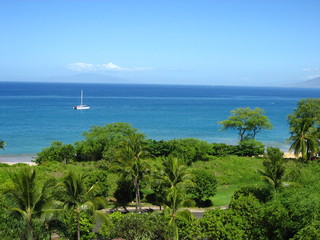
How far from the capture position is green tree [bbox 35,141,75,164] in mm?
49750

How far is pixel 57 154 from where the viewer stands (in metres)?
50.2

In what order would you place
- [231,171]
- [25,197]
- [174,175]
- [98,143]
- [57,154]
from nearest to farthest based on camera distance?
[25,197] < [174,175] < [231,171] < [57,154] < [98,143]

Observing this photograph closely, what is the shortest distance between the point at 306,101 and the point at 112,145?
4122cm

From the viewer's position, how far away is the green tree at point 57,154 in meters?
49.8

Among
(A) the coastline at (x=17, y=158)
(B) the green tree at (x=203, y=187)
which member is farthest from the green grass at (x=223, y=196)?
(A) the coastline at (x=17, y=158)

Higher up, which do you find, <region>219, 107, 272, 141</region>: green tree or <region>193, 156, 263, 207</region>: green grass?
<region>219, 107, 272, 141</region>: green tree

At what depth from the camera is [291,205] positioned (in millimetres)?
24891

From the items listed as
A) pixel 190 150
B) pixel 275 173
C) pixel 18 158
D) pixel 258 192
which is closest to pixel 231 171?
pixel 190 150

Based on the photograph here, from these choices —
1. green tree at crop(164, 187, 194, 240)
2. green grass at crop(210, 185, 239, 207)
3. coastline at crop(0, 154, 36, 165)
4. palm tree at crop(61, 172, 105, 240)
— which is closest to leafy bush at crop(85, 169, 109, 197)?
green tree at crop(164, 187, 194, 240)

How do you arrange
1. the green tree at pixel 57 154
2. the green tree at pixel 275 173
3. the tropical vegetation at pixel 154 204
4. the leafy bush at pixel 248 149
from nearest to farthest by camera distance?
1. the tropical vegetation at pixel 154 204
2. the green tree at pixel 275 173
3. the green tree at pixel 57 154
4. the leafy bush at pixel 248 149

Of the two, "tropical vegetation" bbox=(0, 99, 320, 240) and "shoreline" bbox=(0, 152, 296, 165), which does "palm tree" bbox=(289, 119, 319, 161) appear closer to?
"tropical vegetation" bbox=(0, 99, 320, 240)

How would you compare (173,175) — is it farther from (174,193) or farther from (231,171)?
(231,171)

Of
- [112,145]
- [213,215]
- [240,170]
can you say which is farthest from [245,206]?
[112,145]

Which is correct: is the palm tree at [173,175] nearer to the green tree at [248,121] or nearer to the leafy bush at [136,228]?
the leafy bush at [136,228]
